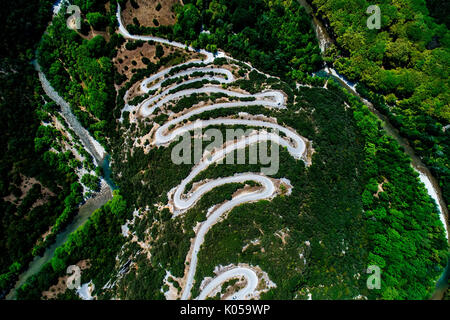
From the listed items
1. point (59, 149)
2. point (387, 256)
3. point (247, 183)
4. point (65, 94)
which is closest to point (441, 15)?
point (387, 256)

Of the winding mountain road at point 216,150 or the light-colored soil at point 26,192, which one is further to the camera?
the light-colored soil at point 26,192

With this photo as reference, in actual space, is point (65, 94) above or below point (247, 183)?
above

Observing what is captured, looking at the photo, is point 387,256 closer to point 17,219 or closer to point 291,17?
point 291,17
